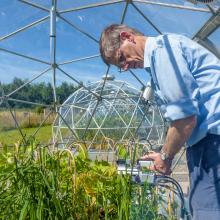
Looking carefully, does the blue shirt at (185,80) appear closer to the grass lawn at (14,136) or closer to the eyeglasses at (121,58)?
the eyeglasses at (121,58)

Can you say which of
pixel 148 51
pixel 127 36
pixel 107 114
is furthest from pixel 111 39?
pixel 107 114

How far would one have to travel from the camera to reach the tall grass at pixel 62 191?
3.01 meters

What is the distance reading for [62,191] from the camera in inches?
127

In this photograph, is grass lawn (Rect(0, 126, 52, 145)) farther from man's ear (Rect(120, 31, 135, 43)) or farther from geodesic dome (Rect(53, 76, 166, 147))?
geodesic dome (Rect(53, 76, 166, 147))

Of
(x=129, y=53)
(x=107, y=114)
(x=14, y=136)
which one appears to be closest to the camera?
(x=129, y=53)


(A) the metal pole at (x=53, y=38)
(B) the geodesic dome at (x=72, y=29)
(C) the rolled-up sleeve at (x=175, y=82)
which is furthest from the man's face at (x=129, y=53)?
(A) the metal pole at (x=53, y=38)

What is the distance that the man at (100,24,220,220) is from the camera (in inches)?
97.7

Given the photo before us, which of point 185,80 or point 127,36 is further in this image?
point 127,36

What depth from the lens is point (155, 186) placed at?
3064 mm

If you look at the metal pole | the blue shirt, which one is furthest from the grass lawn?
the blue shirt

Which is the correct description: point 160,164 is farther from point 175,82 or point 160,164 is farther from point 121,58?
point 121,58

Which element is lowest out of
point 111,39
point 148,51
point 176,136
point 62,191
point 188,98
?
point 62,191

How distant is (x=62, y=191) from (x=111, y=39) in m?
1.04

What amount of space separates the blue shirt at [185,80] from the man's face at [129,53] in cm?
7
